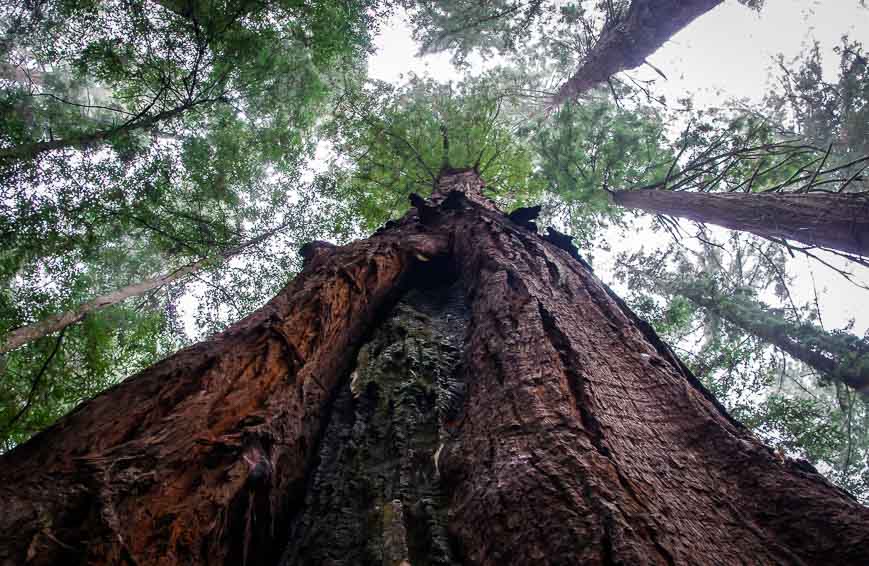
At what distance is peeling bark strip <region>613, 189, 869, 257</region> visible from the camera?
3.84 metres

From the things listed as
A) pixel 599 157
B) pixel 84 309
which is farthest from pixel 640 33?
pixel 84 309

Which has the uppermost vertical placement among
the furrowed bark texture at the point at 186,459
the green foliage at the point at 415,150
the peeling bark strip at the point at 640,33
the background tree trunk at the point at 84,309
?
the peeling bark strip at the point at 640,33

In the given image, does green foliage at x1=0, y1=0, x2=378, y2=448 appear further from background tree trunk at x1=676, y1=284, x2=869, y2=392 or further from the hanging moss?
background tree trunk at x1=676, y1=284, x2=869, y2=392

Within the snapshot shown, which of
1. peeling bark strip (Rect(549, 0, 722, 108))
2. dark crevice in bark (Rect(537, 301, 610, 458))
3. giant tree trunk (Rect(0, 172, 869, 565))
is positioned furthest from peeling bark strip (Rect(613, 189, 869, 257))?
dark crevice in bark (Rect(537, 301, 610, 458))

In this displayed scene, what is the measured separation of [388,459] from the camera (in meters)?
1.66

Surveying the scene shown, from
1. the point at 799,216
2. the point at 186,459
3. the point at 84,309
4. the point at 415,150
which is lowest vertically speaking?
the point at 186,459

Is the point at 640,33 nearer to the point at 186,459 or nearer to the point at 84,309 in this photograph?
the point at 186,459

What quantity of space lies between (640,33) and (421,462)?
813cm

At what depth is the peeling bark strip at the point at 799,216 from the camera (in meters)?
3.84

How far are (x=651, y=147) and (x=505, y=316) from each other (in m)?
7.38

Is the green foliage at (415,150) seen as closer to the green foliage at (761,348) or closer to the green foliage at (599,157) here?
the green foliage at (599,157)

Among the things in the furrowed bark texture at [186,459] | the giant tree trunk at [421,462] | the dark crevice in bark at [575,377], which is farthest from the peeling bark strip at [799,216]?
the furrowed bark texture at [186,459]

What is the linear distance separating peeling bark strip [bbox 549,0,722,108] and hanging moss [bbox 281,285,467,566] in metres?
7.07

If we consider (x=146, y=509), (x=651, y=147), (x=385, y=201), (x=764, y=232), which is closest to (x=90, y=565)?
(x=146, y=509)
